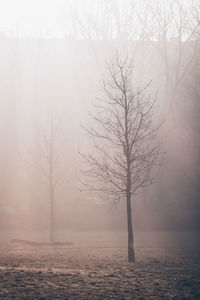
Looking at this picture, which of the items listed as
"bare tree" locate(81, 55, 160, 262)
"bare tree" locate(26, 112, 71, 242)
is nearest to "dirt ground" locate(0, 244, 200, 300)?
"bare tree" locate(81, 55, 160, 262)

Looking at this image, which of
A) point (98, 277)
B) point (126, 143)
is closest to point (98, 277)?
point (98, 277)

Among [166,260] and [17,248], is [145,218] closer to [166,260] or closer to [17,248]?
[17,248]

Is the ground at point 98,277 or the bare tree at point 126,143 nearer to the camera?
the ground at point 98,277

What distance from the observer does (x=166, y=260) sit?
12.3m

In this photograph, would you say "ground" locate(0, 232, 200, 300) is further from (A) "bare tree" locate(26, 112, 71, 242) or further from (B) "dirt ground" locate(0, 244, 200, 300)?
(A) "bare tree" locate(26, 112, 71, 242)

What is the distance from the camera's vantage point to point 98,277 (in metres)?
8.81

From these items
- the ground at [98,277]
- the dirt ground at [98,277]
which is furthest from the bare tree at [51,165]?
the dirt ground at [98,277]

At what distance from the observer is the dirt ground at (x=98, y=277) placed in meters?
7.32

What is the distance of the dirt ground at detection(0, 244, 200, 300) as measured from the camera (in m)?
7.32

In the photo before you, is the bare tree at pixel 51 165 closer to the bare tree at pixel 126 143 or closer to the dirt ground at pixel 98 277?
the bare tree at pixel 126 143

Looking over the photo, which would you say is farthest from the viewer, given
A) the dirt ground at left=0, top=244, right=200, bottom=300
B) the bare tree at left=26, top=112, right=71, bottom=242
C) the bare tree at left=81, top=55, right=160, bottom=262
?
the bare tree at left=26, top=112, right=71, bottom=242

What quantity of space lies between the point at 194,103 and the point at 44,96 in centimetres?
2027

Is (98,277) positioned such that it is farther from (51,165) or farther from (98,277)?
(51,165)

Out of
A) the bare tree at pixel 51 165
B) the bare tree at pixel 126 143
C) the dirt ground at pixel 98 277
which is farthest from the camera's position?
the bare tree at pixel 51 165
